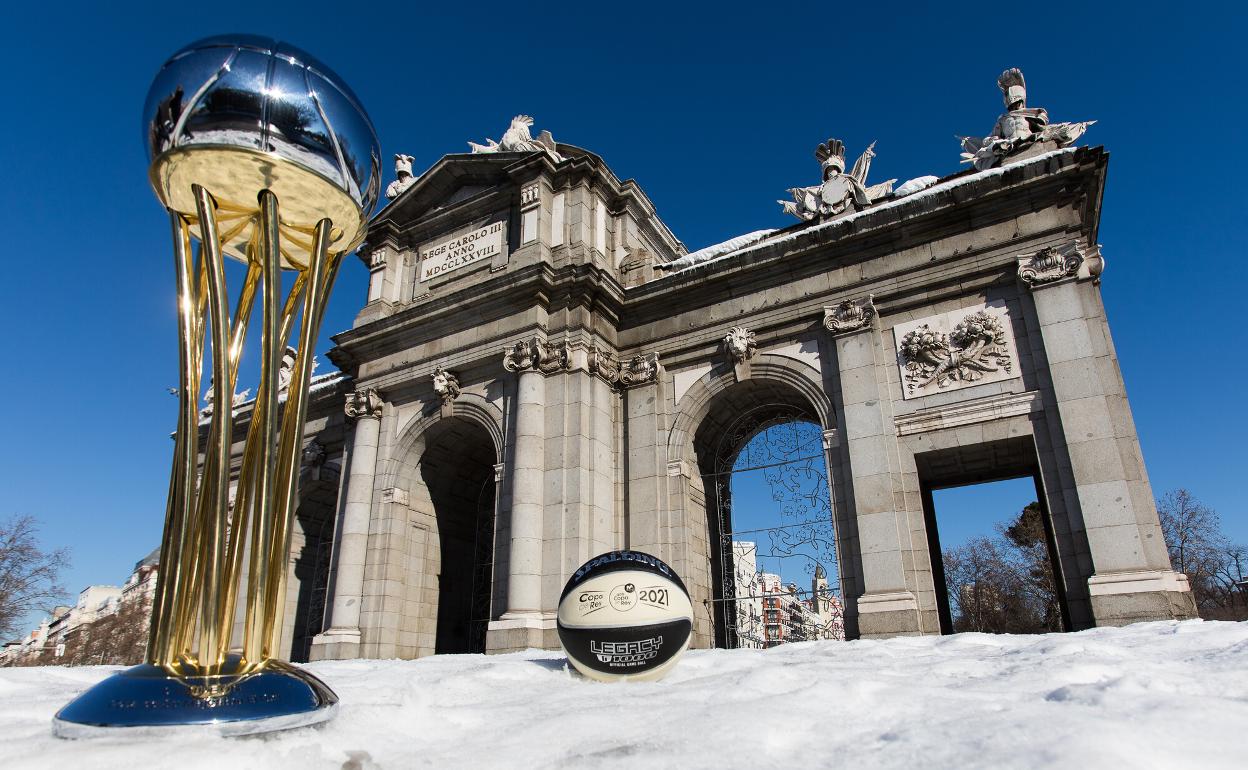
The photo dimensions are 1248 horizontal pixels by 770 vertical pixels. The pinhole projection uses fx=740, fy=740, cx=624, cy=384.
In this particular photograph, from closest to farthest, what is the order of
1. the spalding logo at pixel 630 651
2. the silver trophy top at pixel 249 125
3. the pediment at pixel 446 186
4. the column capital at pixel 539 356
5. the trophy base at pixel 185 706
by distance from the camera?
the trophy base at pixel 185 706, the silver trophy top at pixel 249 125, the spalding logo at pixel 630 651, the column capital at pixel 539 356, the pediment at pixel 446 186

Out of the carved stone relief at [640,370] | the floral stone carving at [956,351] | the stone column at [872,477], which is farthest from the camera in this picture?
the carved stone relief at [640,370]

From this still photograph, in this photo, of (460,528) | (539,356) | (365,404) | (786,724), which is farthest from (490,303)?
(786,724)

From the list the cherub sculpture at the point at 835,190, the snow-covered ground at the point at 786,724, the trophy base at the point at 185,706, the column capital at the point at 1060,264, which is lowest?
the snow-covered ground at the point at 786,724

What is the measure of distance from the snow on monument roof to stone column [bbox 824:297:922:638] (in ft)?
5.44

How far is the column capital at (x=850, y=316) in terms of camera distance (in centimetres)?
1363

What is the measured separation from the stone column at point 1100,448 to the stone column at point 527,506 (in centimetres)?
872

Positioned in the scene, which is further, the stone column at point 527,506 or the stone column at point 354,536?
the stone column at point 354,536

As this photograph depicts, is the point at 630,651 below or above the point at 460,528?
below

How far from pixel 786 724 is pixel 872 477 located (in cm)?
961

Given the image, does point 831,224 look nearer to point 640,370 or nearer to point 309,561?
point 640,370

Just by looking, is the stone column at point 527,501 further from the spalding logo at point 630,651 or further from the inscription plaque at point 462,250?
the spalding logo at point 630,651

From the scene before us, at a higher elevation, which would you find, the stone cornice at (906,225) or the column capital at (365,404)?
the stone cornice at (906,225)

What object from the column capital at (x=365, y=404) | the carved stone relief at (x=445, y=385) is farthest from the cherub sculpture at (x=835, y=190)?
the column capital at (x=365, y=404)

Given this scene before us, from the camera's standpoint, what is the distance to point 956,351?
1295 centimetres
